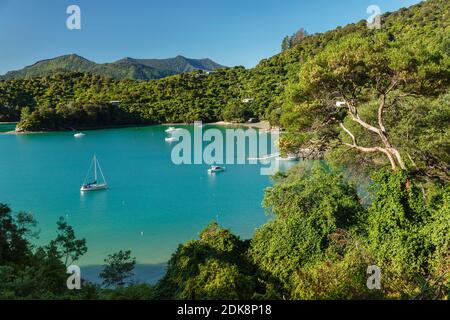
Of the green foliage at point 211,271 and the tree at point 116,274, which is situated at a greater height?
the green foliage at point 211,271

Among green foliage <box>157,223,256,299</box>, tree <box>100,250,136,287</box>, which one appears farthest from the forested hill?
green foliage <box>157,223,256,299</box>

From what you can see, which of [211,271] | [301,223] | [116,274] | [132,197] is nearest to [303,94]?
[301,223]

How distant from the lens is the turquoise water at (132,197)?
1750 centimetres

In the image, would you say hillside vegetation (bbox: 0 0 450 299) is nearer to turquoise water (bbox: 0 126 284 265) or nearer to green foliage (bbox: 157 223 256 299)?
green foliage (bbox: 157 223 256 299)

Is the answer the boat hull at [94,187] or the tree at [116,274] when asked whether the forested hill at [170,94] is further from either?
the tree at [116,274]

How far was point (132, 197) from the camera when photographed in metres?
24.6

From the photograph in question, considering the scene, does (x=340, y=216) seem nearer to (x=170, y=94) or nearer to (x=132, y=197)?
(x=132, y=197)

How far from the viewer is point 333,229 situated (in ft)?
27.8

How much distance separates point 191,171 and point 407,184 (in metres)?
24.8

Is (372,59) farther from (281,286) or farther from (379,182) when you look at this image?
(281,286)

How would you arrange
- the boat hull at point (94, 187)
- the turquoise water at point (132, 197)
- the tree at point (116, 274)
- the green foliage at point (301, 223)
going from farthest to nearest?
the boat hull at point (94, 187)
the turquoise water at point (132, 197)
the tree at point (116, 274)
the green foliage at point (301, 223)

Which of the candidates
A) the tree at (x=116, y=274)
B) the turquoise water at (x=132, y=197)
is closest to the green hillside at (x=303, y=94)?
the tree at (x=116, y=274)

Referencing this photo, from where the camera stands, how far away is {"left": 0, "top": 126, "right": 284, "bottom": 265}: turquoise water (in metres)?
17.5
